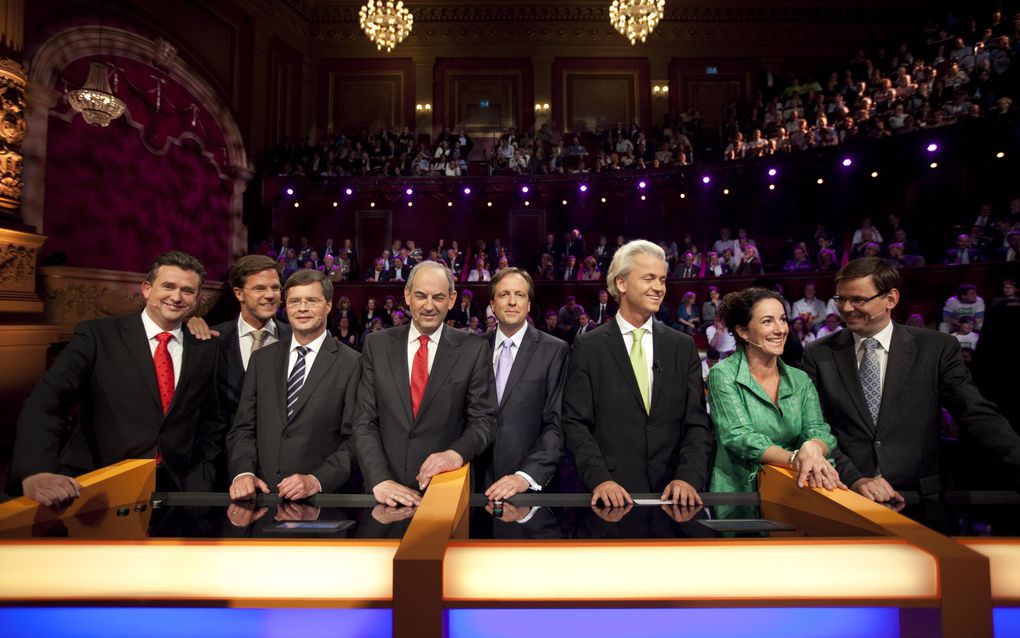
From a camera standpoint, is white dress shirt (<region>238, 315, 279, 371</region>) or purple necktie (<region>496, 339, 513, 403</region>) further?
white dress shirt (<region>238, 315, 279, 371</region>)

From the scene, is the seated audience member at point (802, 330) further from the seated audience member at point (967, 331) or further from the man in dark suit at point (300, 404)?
the man in dark suit at point (300, 404)

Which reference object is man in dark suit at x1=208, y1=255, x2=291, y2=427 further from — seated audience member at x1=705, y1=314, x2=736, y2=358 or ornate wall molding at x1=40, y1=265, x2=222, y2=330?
seated audience member at x1=705, y1=314, x2=736, y2=358

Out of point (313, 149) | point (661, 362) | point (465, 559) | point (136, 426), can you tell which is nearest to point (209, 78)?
point (313, 149)

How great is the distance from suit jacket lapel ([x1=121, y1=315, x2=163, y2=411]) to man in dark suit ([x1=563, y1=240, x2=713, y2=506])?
1431mm

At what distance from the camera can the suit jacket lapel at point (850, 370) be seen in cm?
191

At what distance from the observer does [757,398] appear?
1897mm

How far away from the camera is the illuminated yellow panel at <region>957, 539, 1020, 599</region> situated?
0.84m

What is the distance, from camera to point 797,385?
1909 mm

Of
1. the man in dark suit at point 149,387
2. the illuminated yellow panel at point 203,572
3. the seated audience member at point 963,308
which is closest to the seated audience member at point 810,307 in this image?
the seated audience member at point 963,308

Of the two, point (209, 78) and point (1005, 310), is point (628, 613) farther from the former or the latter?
point (209, 78)

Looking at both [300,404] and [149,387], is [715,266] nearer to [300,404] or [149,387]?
[300,404]

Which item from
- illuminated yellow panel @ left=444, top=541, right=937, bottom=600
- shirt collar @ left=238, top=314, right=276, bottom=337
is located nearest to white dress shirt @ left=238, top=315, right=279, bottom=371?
shirt collar @ left=238, top=314, right=276, bottom=337

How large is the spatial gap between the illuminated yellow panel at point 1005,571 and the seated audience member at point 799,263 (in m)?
9.03

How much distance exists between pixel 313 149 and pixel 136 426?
11.4 metres
